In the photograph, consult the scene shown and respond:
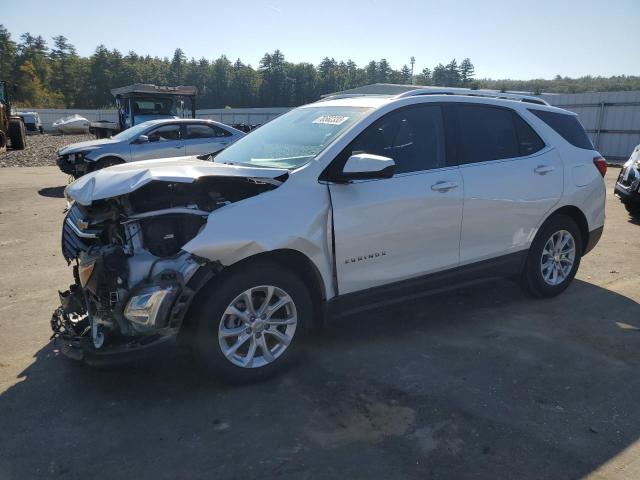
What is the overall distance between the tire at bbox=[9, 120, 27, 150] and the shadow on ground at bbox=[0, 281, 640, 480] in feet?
72.5

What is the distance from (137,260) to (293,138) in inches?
64.7

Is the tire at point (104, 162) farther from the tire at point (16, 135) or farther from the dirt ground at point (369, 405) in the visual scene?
the tire at point (16, 135)

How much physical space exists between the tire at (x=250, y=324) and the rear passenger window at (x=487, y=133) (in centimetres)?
194

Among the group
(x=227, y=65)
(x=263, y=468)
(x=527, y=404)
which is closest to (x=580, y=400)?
(x=527, y=404)

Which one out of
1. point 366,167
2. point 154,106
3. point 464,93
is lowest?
point 366,167

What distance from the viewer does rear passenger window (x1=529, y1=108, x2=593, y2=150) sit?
16.8 feet

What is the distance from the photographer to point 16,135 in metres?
22.7

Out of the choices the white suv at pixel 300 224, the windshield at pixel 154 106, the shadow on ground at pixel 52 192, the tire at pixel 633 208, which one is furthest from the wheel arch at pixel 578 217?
the windshield at pixel 154 106

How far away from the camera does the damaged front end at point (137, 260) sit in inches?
124

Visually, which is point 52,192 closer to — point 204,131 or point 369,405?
point 204,131

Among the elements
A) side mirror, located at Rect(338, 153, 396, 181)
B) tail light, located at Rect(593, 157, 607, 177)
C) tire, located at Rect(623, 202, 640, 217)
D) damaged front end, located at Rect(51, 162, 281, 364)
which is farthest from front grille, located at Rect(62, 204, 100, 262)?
tire, located at Rect(623, 202, 640, 217)

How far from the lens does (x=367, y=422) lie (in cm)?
313

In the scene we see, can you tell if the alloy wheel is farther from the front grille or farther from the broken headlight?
the front grille

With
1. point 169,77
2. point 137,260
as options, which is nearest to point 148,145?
point 137,260
